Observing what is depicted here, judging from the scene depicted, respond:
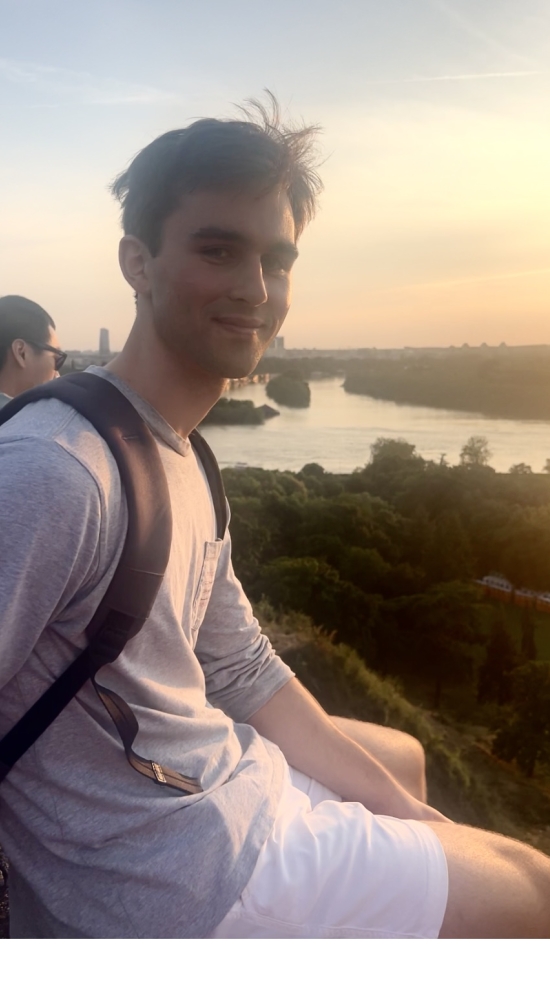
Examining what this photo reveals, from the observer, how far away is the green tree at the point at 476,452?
4176 millimetres

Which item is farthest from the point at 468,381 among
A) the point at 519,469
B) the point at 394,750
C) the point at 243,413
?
the point at 394,750

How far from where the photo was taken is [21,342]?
6.82 ft

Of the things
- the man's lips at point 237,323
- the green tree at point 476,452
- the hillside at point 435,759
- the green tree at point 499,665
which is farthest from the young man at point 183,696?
the green tree at point 499,665

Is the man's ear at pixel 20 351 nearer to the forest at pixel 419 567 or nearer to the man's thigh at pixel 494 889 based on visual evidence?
the man's thigh at pixel 494 889

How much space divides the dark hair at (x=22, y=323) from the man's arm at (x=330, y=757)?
1.36 m

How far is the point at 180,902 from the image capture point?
2.49ft

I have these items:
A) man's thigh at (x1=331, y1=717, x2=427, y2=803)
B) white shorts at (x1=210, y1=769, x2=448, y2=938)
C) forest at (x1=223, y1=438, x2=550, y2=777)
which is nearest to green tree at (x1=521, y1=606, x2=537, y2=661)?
forest at (x1=223, y1=438, x2=550, y2=777)

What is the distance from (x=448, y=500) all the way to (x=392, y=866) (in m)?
4.99

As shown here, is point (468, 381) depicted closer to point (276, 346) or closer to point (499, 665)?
point (276, 346)

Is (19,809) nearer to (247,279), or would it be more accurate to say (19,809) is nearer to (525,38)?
(247,279)

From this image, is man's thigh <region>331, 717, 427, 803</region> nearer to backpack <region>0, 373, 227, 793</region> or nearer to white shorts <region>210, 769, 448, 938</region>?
white shorts <region>210, 769, 448, 938</region>

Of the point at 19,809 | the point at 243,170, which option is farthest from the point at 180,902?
the point at 243,170

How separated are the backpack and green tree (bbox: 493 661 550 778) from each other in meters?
4.06

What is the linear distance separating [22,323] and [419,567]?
17.5ft
